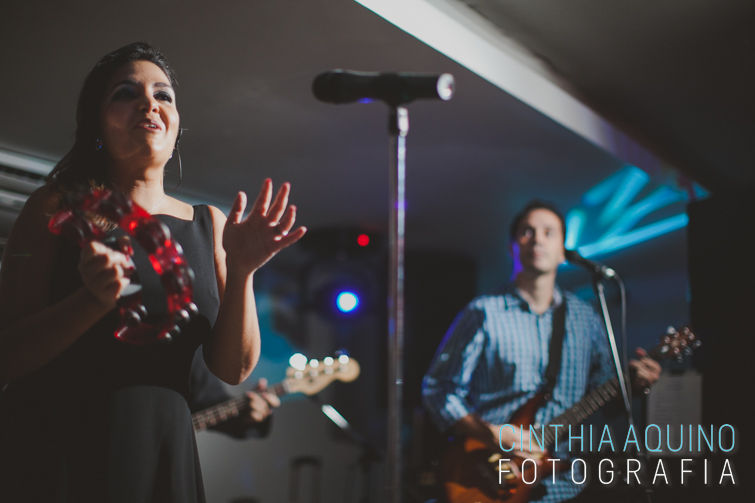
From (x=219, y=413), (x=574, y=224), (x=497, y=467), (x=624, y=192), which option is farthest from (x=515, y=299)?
(x=574, y=224)

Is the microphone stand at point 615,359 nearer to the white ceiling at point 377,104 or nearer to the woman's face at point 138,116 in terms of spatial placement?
the white ceiling at point 377,104

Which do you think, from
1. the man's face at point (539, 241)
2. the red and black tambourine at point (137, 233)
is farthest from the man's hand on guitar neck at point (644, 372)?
the red and black tambourine at point (137, 233)

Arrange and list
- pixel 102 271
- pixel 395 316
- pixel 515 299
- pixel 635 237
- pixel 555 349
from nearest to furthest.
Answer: pixel 102 271 → pixel 395 316 → pixel 555 349 → pixel 515 299 → pixel 635 237

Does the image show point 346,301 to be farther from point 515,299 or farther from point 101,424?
point 101,424

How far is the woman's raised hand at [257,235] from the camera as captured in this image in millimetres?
A: 1303

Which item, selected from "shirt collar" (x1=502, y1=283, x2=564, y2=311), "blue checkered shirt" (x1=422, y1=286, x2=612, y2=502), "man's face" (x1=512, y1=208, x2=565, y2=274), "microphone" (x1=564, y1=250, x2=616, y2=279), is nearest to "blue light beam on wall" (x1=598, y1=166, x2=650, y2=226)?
"man's face" (x1=512, y1=208, x2=565, y2=274)

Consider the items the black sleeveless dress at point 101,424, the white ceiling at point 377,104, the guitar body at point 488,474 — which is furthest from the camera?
the guitar body at point 488,474

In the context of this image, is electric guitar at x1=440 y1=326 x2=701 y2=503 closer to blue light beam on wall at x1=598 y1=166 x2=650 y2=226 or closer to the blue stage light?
blue light beam on wall at x1=598 y1=166 x2=650 y2=226

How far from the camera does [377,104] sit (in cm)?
348

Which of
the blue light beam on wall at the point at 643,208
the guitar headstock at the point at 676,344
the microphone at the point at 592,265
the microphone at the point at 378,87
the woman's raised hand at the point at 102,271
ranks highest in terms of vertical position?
the blue light beam on wall at the point at 643,208

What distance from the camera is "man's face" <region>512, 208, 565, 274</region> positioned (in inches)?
135

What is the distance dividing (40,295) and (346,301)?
4415 millimetres

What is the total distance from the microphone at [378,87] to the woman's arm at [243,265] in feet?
0.87

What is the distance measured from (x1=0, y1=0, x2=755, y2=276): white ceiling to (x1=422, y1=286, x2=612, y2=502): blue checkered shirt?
45.3 inches
